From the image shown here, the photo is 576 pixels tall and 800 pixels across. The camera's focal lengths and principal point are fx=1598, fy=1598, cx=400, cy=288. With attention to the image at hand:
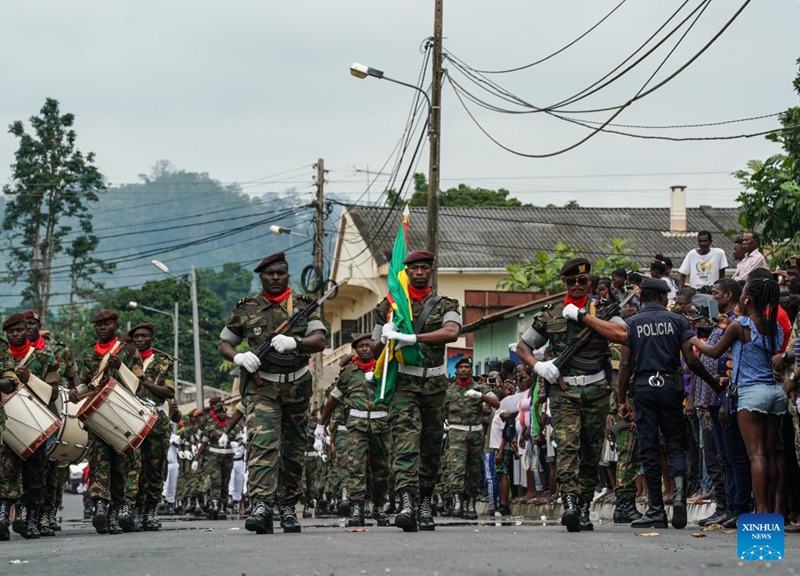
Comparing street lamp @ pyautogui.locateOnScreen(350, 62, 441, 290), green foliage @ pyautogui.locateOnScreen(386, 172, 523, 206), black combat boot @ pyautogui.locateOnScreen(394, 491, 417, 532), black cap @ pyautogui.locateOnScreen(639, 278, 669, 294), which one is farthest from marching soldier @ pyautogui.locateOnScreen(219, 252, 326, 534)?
green foliage @ pyautogui.locateOnScreen(386, 172, 523, 206)

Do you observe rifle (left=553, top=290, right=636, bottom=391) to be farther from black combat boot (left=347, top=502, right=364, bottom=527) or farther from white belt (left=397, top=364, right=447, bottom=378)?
black combat boot (left=347, top=502, right=364, bottom=527)

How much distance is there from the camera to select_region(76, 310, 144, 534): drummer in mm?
16156

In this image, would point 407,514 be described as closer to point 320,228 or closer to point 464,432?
point 464,432

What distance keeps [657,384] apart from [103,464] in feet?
18.9

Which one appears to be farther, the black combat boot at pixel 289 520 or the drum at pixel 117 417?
the drum at pixel 117 417

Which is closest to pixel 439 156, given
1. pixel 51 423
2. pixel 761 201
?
pixel 761 201

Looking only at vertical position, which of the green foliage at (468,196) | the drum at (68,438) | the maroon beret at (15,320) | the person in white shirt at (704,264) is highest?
the green foliage at (468,196)

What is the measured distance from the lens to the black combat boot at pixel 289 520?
1427cm

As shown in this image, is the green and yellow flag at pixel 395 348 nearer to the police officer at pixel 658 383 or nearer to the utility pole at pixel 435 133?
the police officer at pixel 658 383

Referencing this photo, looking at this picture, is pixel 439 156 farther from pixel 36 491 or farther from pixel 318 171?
pixel 318 171

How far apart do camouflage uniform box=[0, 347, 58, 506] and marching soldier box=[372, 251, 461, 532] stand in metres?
3.87

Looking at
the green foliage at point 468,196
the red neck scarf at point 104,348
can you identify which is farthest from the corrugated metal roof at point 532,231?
the red neck scarf at point 104,348

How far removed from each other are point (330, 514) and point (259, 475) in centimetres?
1410

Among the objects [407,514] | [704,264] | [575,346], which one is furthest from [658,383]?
[704,264]
